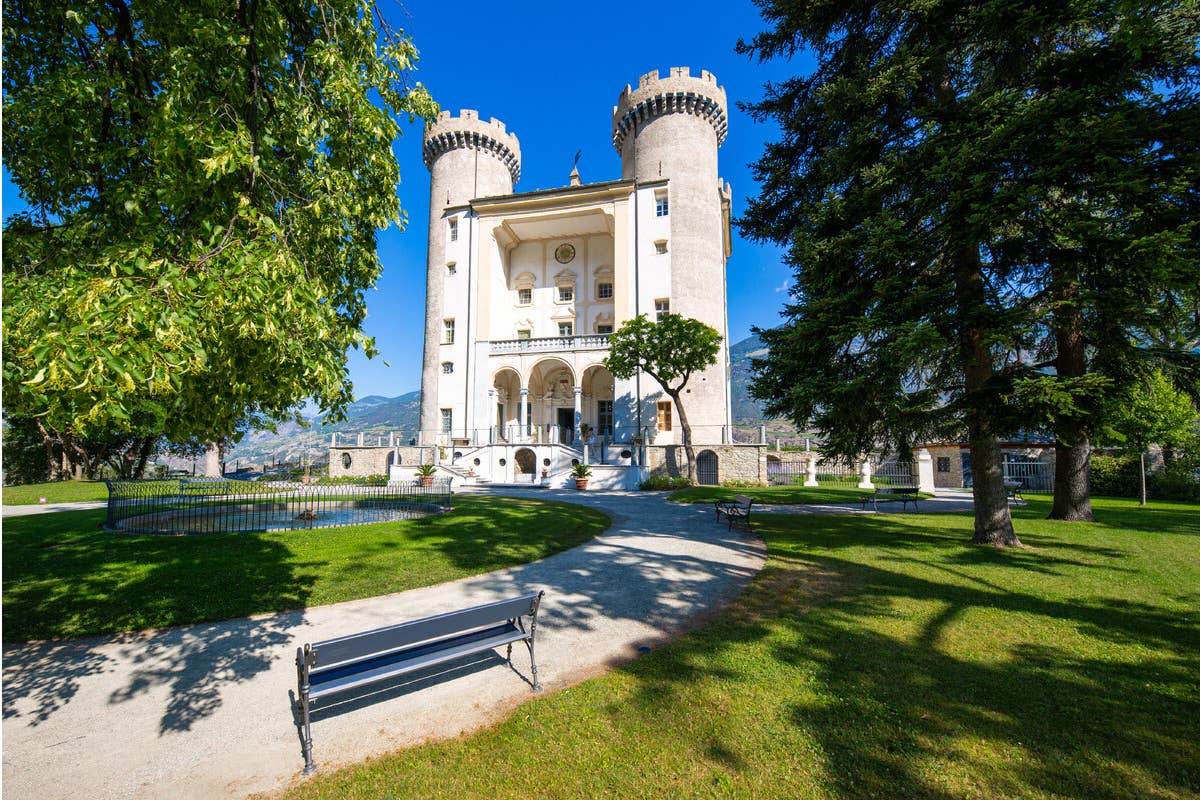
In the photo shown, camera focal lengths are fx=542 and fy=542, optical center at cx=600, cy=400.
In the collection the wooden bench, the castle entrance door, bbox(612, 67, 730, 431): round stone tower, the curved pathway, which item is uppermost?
bbox(612, 67, 730, 431): round stone tower

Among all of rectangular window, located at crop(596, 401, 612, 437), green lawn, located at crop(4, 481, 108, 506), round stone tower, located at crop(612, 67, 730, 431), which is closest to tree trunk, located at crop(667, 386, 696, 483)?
round stone tower, located at crop(612, 67, 730, 431)

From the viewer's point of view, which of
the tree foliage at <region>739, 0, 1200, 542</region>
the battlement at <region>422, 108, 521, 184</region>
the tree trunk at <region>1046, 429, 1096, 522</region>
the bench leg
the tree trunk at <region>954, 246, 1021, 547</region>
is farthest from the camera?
the battlement at <region>422, 108, 521, 184</region>

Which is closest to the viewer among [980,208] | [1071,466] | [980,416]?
[980,208]

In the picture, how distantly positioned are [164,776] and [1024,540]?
44.4ft

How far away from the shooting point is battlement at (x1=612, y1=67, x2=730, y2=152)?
114ft

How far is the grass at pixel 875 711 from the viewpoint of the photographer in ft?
12.3

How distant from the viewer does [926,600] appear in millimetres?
7020

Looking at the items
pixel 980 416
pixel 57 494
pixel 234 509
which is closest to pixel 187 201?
pixel 980 416

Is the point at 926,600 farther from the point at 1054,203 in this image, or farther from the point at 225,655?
the point at 225,655

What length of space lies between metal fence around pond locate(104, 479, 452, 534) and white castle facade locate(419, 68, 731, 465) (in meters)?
13.6

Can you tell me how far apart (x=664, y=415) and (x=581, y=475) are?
8068mm

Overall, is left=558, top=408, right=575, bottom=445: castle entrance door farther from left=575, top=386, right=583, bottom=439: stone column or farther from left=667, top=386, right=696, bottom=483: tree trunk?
left=667, top=386, right=696, bottom=483: tree trunk

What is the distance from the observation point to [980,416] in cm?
909

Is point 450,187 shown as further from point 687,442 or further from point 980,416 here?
point 980,416
